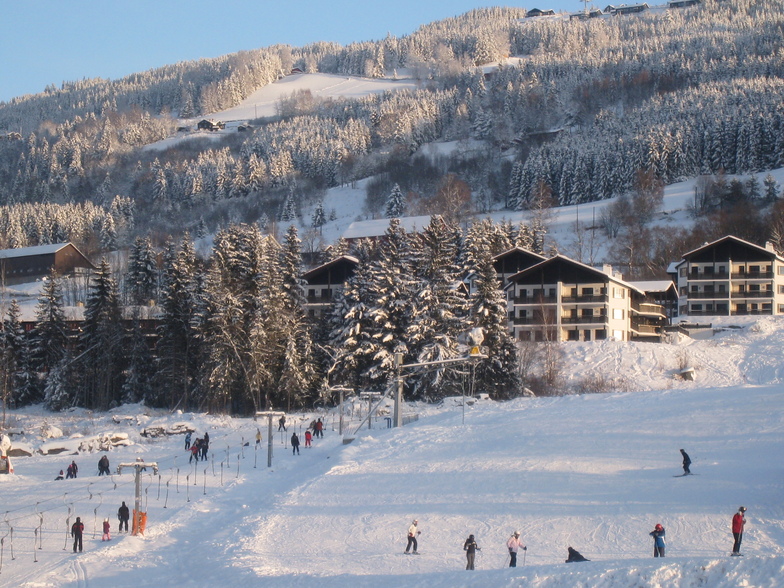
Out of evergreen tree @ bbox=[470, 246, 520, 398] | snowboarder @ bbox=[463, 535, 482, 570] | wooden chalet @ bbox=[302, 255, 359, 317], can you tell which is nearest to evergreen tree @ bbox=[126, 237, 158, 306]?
wooden chalet @ bbox=[302, 255, 359, 317]

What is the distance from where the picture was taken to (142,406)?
60.2m

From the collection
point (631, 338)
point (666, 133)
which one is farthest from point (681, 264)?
point (666, 133)

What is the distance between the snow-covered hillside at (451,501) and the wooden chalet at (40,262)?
7443 cm

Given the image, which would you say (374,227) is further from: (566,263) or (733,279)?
(733,279)

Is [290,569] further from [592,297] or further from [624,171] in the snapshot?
[624,171]

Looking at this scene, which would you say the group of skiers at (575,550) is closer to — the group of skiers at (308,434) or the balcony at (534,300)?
the group of skiers at (308,434)

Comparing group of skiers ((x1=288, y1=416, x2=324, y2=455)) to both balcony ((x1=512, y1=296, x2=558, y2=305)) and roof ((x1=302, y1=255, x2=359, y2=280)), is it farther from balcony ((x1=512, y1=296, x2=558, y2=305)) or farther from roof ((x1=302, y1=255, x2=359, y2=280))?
balcony ((x1=512, y1=296, x2=558, y2=305))

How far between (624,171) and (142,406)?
98.5 meters

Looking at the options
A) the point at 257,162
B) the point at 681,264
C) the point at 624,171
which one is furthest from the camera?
the point at 257,162

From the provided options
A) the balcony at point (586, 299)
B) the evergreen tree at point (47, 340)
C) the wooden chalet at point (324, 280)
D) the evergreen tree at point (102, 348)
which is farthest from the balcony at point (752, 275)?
the evergreen tree at point (47, 340)

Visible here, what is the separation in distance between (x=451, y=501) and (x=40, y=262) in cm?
10316

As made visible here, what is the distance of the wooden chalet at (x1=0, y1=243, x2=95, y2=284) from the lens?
367ft

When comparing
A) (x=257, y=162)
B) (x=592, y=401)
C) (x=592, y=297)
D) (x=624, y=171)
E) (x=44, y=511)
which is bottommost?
(x=44, y=511)

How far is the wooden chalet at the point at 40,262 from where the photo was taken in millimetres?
111812
